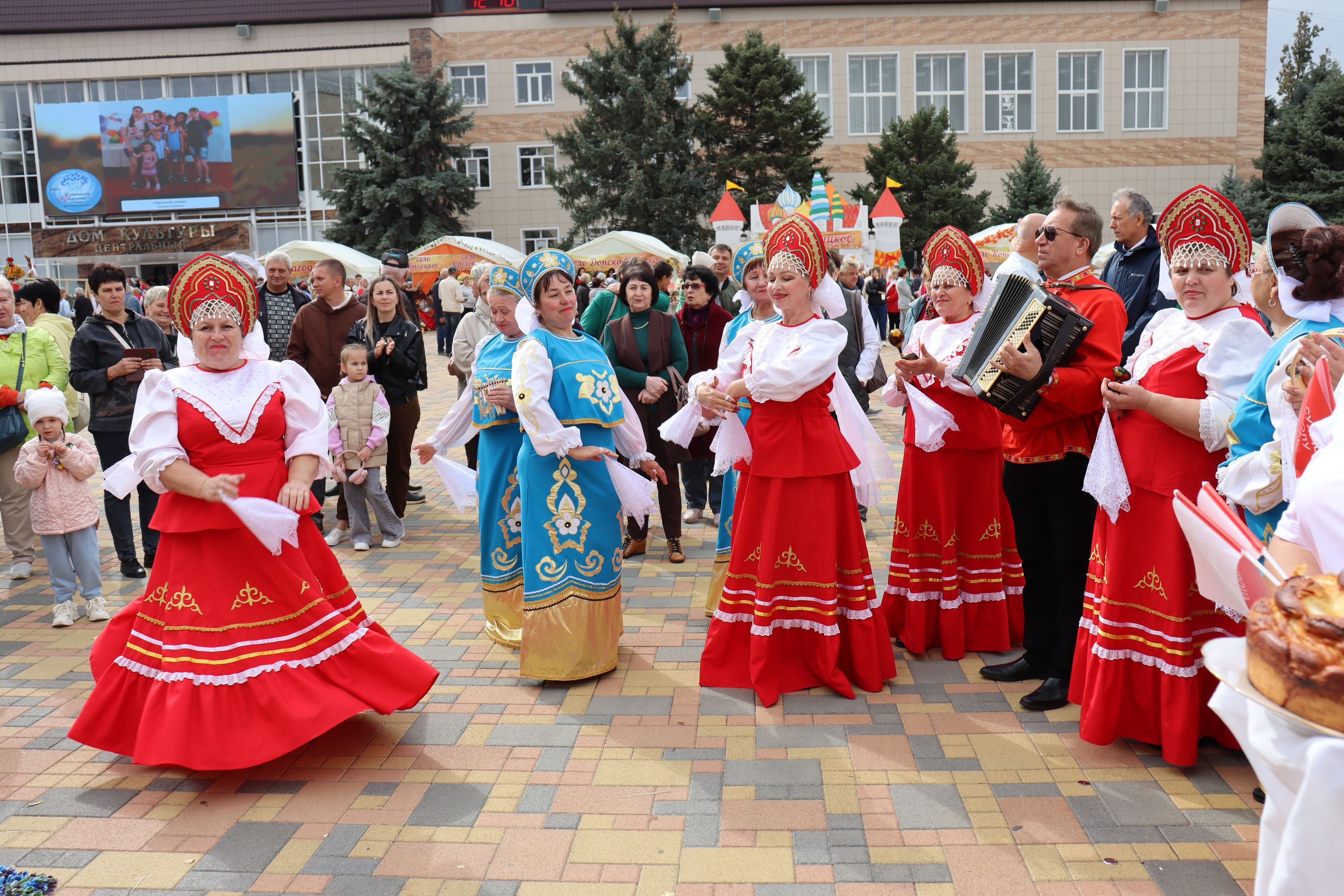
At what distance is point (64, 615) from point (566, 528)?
3499 millimetres

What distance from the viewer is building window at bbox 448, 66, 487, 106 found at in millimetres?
41344

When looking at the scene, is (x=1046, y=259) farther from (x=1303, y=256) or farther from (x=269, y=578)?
(x=269, y=578)

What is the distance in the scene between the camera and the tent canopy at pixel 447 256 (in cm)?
3047

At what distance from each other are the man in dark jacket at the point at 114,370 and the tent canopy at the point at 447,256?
23.2 metres

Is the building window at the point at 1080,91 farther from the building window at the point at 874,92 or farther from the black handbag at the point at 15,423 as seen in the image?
the black handbag at the point at 15,423

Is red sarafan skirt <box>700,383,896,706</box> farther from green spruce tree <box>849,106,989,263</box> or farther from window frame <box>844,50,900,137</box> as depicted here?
window frame <box>844,50,900,137</box>

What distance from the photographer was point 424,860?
11.5 feet

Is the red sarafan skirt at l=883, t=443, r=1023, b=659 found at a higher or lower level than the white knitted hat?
lower

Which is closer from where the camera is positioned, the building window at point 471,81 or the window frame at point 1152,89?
the window frame at point 1152,89

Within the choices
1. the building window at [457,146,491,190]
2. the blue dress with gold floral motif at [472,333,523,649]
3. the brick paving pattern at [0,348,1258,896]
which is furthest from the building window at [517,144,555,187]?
the brick paving pattern at [0,348,1258,896]

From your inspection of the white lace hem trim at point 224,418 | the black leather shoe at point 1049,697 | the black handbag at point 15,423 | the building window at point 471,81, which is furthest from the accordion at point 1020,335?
the building window at point 471,81

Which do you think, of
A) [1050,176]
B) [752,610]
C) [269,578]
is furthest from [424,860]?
[1050,176]

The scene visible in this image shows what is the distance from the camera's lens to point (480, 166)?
42.1 metres

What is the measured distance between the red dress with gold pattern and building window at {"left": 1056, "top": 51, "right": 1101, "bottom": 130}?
42463 mm
